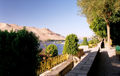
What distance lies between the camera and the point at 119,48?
10.5 metres

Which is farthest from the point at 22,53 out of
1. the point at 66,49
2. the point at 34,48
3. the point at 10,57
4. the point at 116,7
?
the point at 116,7

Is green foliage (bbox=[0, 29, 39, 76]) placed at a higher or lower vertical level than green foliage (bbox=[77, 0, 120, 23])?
lower

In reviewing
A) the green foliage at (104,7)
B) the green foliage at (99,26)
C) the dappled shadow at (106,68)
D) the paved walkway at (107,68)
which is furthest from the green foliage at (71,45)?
the green foliage at (99,26)

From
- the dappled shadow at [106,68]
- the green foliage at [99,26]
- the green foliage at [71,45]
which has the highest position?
the green foliage at [99,26]

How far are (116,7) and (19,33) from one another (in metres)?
16.7

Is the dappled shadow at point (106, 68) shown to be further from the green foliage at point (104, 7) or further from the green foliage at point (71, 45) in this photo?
the green foliage at point (104, 7)

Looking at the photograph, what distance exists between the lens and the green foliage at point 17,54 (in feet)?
6.78

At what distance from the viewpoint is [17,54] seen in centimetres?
218

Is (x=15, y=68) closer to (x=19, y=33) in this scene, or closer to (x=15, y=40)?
(x=15, y=40)

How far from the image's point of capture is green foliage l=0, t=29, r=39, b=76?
2066 mm

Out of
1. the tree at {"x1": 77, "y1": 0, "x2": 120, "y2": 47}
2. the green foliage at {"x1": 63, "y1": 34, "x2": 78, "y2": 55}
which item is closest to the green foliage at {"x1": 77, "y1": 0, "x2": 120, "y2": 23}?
the tree at {"x1": 77, "y1": 0, "x2": 120, "y2": 47}

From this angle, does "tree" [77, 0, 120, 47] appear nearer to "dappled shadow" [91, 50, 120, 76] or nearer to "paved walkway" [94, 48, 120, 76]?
"paved walkway" [94, 48, 120, 76]

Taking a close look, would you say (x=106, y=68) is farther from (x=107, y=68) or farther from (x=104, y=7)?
(x=104, y=7)

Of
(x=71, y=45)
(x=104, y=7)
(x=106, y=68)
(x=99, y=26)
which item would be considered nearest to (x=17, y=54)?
(x=106, y=68)
